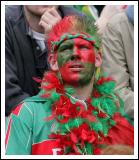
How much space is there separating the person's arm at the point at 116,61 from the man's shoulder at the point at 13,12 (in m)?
0.66

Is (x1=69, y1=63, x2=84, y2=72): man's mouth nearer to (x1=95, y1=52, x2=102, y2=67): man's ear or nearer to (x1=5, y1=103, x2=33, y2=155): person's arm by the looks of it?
(x1=95, y1=52, x2=102, y2=67): man's ear

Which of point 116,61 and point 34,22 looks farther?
point 34,22

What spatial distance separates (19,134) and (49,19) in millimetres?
1057

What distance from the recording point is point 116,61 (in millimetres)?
3459

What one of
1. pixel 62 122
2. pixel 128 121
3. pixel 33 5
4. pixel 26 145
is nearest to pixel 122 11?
pixel 33 5

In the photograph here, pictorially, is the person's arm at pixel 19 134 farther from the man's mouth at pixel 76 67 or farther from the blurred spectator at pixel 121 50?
the blurred spectator at pixel 121 50

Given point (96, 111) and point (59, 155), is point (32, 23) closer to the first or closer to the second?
point (96, 111)

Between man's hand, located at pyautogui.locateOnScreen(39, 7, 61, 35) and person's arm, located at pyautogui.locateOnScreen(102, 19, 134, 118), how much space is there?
377 mm

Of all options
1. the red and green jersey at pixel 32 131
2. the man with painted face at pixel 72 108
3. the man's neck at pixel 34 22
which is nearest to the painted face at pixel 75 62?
the man with painted face at pixel 72 108

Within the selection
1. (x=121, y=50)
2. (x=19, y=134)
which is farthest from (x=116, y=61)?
(x=19, y=134)

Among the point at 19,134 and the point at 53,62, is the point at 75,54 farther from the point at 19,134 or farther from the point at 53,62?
the point at 19,134

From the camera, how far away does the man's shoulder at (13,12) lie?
3.62m

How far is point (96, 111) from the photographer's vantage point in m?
3.00

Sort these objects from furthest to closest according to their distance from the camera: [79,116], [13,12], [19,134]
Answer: [13,12] → [79,116] → [19,134]
